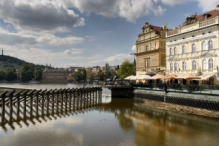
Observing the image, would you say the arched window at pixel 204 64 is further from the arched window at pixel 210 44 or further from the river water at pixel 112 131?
the river water at pixel 112 131

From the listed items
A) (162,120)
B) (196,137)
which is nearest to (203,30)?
(162,120)

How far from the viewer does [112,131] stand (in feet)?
55.2

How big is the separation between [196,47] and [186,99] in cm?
1014

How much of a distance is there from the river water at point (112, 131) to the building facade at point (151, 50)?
21.6m

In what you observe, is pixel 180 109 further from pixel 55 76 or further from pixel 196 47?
pixel 55 76

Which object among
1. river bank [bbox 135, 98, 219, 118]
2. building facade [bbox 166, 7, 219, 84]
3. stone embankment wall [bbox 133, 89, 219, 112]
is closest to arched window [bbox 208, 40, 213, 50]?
building facade [bbox 166, 7, 219, 84]

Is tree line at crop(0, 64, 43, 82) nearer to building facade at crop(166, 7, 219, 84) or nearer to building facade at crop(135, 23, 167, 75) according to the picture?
building facade at crop(135, 23, 167, 75)

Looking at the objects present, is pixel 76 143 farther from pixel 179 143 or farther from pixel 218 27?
pixel 218 27

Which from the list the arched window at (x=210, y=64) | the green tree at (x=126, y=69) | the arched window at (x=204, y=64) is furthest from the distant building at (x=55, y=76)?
the arched window at (x=210, y=64)

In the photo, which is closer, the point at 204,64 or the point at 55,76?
the point at 204,64

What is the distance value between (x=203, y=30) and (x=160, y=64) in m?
14.0

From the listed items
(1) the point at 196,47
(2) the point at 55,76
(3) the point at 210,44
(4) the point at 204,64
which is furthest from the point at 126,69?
(2) the point at 55,76

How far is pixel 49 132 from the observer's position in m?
15.9

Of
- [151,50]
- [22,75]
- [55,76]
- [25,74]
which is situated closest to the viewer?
[151,50]
